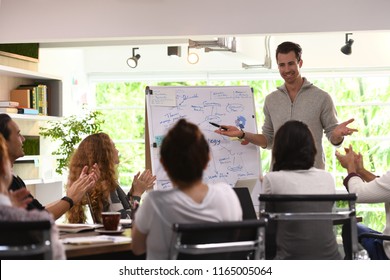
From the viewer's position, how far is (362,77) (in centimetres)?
985

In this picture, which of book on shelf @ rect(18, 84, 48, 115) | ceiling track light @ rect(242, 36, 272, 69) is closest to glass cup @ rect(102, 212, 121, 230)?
book on shelf @ rect(18, 84, 48, 115)

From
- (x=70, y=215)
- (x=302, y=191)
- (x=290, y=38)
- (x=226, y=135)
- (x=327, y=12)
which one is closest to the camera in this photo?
(x=302, y=191)

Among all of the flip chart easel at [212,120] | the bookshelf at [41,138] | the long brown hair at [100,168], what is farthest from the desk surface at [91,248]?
the bookshelf at [41,138]

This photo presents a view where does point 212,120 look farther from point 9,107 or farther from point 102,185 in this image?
point 9,107

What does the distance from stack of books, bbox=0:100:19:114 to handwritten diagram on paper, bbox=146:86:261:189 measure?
1.80 meters

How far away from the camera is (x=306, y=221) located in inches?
126

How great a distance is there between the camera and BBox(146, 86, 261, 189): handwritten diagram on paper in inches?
218

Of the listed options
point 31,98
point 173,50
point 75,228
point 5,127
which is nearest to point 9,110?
point 31,98

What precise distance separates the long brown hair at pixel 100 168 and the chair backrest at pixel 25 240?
5.89ft

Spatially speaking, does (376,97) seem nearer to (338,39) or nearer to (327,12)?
(338,39)

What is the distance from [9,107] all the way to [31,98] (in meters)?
0.68
